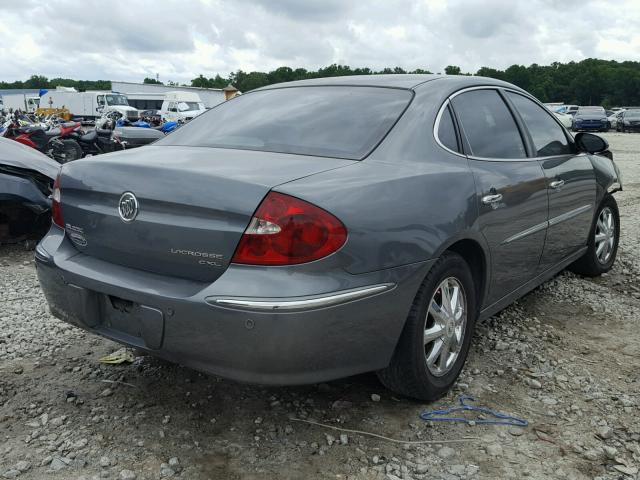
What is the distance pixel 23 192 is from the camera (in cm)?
540

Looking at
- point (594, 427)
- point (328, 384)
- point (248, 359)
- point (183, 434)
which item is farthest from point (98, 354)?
point (594, 427)

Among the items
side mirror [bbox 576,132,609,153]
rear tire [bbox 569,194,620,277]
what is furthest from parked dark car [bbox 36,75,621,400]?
rear tire [bbox 569,194,620,277]

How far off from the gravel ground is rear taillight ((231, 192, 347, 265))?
837mm

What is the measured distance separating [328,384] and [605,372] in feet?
4.96

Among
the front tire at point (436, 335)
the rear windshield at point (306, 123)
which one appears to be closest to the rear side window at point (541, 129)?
the rear windshield at point (306, 123)

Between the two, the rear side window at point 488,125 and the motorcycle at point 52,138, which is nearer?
the rear side window at point 488,125

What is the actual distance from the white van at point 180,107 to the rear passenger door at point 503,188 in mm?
29712

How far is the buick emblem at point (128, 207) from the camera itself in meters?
2.41

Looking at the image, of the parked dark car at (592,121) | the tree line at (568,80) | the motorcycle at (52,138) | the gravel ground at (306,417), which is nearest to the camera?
the gravel ground at (306,417)

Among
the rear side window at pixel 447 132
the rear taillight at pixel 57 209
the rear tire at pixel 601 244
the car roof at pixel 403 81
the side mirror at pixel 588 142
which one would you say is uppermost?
the car roof at pixel 403 81

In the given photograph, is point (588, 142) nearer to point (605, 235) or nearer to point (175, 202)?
point (605, 235)

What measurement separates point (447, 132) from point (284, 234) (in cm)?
123

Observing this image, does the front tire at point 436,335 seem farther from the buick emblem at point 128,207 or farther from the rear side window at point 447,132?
the buick emblem at point 128,207

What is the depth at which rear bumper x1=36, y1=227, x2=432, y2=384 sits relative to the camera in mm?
2123
